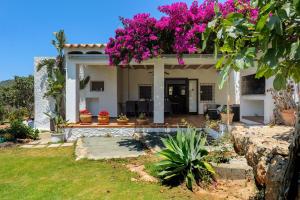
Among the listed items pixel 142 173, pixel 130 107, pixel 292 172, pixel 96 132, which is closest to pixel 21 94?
pixel 130 107

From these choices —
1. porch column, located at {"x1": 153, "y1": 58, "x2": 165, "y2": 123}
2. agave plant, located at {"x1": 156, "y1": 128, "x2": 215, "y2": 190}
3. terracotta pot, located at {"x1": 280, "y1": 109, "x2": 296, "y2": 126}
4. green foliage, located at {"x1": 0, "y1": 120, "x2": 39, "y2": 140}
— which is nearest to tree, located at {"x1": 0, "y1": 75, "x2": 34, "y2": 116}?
green foliage, located at {"x1": 0, "y1": 120, "x2": 39, "y2": 140}

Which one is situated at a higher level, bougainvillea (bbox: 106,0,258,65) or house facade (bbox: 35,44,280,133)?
bougainvillea (bbox: 106,0,258,65)

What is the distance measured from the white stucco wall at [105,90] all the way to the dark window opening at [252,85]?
26.0 ft

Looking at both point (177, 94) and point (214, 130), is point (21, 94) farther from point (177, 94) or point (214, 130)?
point (214, 130)

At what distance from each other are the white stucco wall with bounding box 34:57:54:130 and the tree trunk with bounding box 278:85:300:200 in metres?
16.3

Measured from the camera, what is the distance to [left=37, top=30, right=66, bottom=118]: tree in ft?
53.7

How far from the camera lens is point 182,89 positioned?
20016 mm

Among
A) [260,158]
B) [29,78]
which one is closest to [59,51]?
[29,78]

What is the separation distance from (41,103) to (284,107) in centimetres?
1367

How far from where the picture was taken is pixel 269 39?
1.51 m

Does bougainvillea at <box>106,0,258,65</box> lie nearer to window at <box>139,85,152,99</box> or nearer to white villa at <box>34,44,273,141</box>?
white villa at <box>34,44,273,141</box>

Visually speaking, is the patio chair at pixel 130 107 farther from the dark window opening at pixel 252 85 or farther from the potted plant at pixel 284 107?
the potted plant at pixel 284 107

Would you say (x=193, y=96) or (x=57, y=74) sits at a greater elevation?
(x=57, y=74)

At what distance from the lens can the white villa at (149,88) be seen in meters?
14.1
